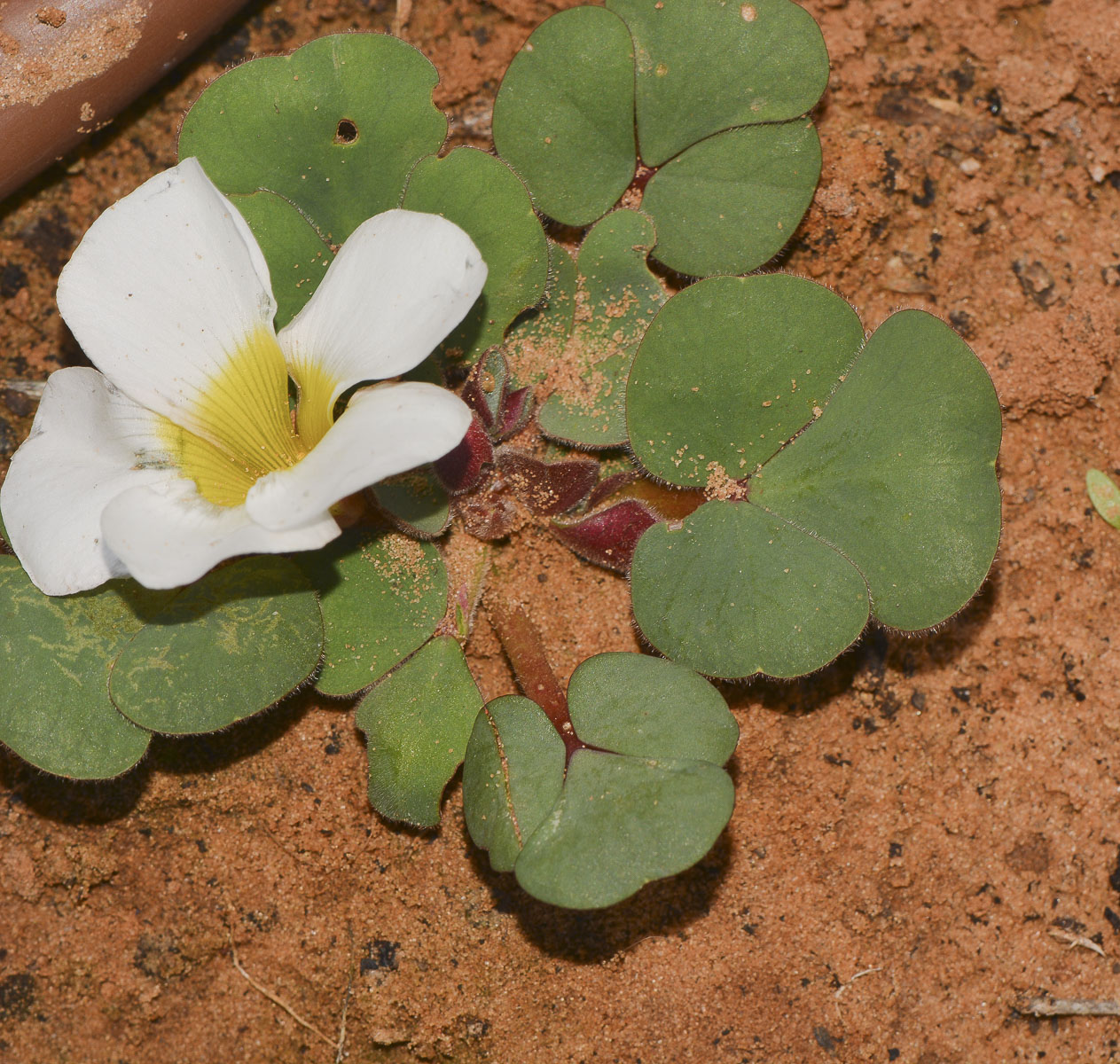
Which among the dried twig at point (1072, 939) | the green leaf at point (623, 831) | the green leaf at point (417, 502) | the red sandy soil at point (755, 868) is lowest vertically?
the dried twig at point (1072, 939)

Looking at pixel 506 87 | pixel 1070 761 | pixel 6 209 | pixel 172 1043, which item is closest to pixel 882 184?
pixel 506 87

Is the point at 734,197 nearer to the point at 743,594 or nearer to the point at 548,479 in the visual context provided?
the point at 548,479

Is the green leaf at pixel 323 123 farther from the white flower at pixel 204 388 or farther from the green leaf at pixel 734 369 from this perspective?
the green leaf at pixel 734 369

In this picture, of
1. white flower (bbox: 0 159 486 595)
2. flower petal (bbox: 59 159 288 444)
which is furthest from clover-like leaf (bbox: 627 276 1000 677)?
flower petal (bbox: 59 159 288 444)

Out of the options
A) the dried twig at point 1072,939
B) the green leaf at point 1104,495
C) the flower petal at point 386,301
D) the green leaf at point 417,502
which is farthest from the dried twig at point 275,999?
the green leaf at point 1104,495

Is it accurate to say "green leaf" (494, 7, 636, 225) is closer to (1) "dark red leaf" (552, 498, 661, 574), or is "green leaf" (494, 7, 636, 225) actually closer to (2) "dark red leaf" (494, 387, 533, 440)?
(2) "dark red leaf" (494, 387, 533, 440)

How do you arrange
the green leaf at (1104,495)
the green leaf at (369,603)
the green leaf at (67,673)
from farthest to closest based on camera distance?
the green leaf at (1104,495) → the green leaf at (369,603) → the green leaf at (67,673)

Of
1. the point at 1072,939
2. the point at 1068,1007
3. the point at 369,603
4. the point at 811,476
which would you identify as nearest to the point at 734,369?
the point at 811,476
